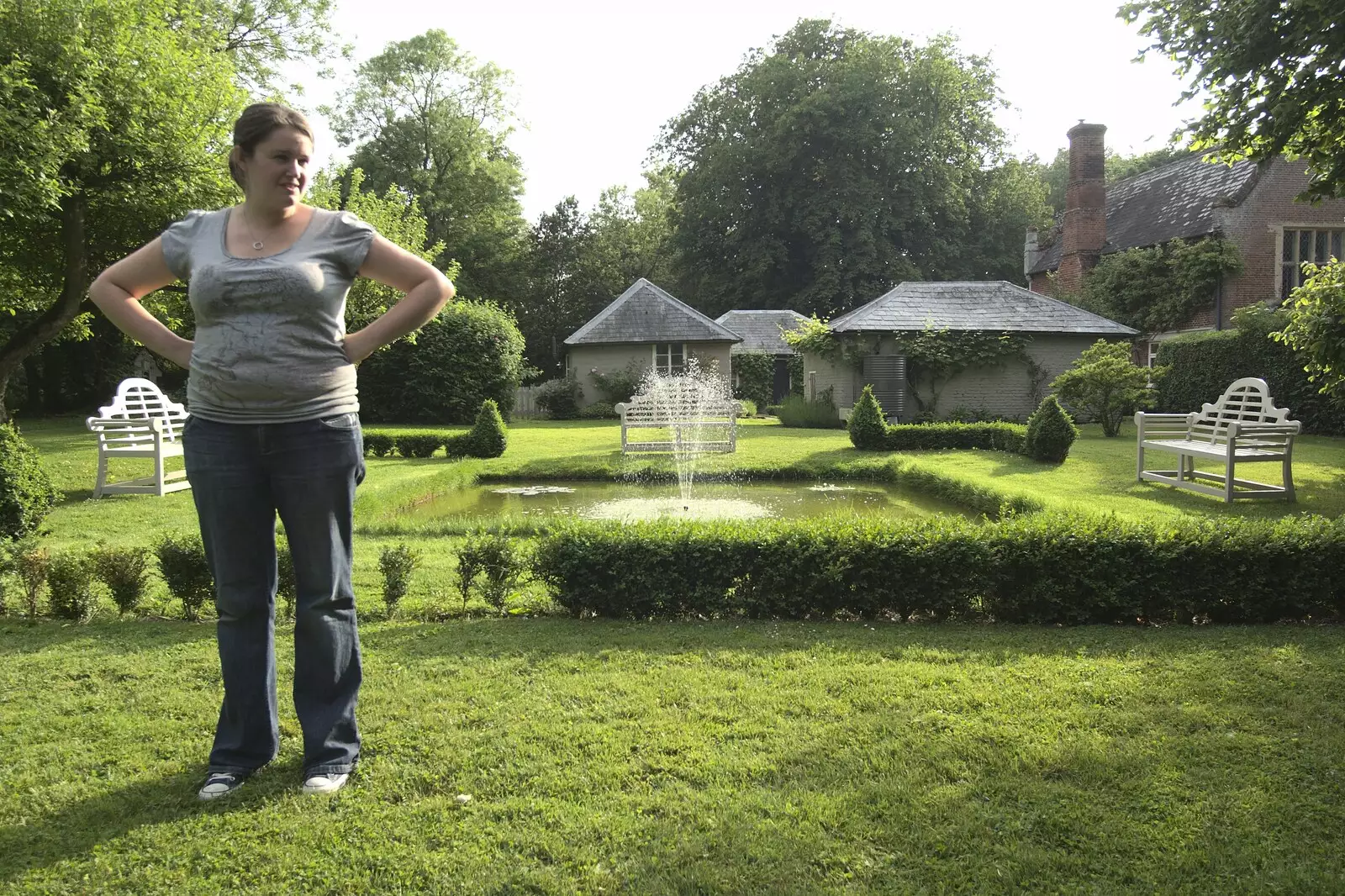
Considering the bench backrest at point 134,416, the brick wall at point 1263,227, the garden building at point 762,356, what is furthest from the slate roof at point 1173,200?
the bench backrest at point 134,416

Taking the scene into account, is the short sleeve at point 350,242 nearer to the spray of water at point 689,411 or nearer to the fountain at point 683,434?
the fountain at point 683,434

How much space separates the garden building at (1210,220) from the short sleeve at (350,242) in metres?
25.9

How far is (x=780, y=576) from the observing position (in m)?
5.54

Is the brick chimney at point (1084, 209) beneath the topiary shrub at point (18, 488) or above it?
above

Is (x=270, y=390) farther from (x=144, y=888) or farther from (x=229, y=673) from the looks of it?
(x=144, y=888)

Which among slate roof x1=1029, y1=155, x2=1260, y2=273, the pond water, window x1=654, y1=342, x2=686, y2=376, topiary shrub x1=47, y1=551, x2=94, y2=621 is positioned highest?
slate roof x1=1029, y1=155, x2=1260, y2=273

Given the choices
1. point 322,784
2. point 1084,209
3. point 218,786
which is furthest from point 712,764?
point 1084,209

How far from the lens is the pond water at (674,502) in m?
10.5

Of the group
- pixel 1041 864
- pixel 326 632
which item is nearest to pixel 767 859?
pixel 1041 864

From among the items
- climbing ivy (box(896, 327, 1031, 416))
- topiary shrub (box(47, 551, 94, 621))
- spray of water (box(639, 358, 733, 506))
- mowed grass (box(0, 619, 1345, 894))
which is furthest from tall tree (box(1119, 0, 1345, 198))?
climbing ivy (box(896, 327, 1031, 416))

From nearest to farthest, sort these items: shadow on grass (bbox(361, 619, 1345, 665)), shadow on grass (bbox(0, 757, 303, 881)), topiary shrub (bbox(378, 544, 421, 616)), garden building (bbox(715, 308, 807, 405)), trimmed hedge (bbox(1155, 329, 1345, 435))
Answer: shadow on grass (bbox(0, 757, 303, 881)) → shadow on grass (bbox(361, 619, 1345, 665)) → topiary shrub (bbox(378, 544, 421, 616)) → trimmed hedge (bbox(1155, 329, 1345, 435)) → garden building (bbox(715, 308, 807, 405))

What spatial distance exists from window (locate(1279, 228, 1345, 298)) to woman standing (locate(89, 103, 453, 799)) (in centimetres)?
2917

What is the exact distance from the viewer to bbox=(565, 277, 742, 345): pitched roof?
102 feet

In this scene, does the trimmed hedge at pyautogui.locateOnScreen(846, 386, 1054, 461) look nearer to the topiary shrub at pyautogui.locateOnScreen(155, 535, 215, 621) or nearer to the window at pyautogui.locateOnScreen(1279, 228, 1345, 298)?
the topiary shrub at pyautogui.locateOnScreen(155, 535, 215, 621)
